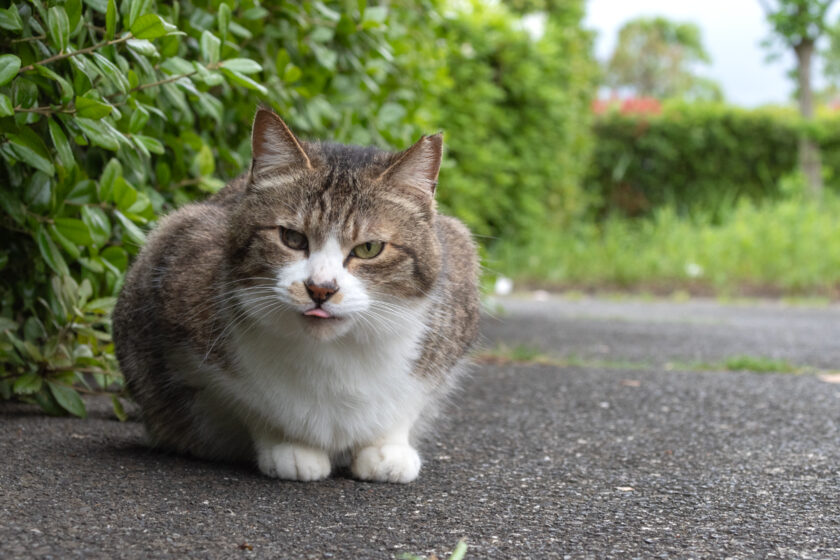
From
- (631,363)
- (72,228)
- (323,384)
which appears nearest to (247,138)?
(72,228)

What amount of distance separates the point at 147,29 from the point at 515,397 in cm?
214

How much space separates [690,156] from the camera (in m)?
13.4

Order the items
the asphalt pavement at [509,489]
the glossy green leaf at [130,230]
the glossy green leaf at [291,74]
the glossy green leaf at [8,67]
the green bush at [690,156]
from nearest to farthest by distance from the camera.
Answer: the asphalt pavement at [509,489]
the glossy green leaf at [8,67]
the glossy green leaf at [130,230]
the glossy green leaf at [291,74]
the green bush at [690,156]

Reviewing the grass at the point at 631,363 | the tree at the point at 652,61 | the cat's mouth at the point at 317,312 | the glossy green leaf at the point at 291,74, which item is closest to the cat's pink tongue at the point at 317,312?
the cat's mouth at the point at 317,312

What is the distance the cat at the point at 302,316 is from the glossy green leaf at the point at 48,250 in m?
0.24

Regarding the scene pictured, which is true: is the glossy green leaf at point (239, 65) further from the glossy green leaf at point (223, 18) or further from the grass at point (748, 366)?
the grass at point (748, 366)

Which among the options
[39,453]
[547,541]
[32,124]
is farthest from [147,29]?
[547,541]

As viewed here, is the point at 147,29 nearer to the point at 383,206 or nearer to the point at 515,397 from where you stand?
the point at 383,206

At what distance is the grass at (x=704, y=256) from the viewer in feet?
30.7

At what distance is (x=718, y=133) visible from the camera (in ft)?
43.5

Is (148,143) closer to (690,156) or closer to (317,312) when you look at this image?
(317,312)

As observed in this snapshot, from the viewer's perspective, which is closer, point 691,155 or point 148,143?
point 148,143

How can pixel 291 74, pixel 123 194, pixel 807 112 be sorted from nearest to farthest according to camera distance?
1. pixel 123 194
2. pixel 291 74
3. pixel 807 112

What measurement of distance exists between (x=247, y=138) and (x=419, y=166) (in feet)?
4.54
